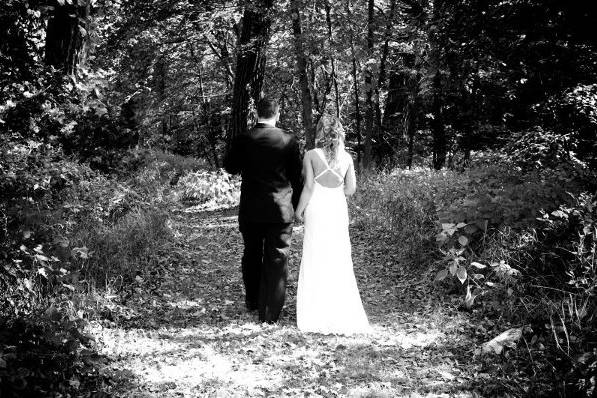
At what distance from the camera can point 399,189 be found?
1089 centimetres

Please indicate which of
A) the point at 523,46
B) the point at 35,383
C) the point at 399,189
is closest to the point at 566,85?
the point at 523,46

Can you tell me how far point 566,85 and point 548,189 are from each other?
2.88 metres

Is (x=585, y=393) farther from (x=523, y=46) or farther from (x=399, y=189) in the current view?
(x=399, y=189)

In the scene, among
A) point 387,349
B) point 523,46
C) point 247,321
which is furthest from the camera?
point 523,46

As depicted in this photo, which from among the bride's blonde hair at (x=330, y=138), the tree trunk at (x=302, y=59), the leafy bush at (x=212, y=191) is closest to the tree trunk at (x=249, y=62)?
the tree trunk at (x=302, y=59)

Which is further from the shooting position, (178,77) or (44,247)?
(178,77)

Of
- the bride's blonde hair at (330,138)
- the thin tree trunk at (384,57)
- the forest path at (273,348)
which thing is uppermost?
the thin tree trunk at (384,57)

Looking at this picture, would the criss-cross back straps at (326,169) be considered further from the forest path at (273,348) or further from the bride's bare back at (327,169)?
the forest path at (273,348)

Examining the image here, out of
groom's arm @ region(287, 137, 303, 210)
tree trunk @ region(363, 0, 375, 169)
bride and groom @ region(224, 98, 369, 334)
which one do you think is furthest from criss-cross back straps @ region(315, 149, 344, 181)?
tree trunk @ region(363, 0, 375, 169)

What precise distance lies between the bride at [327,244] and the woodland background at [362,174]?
123 centimetres

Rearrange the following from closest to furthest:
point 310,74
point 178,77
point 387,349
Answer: point 387,349 < point 310,74 < point 178,77

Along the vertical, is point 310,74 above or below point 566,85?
above

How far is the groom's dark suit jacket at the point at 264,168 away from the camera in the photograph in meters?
5.36

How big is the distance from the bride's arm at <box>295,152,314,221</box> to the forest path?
53.4 inches
